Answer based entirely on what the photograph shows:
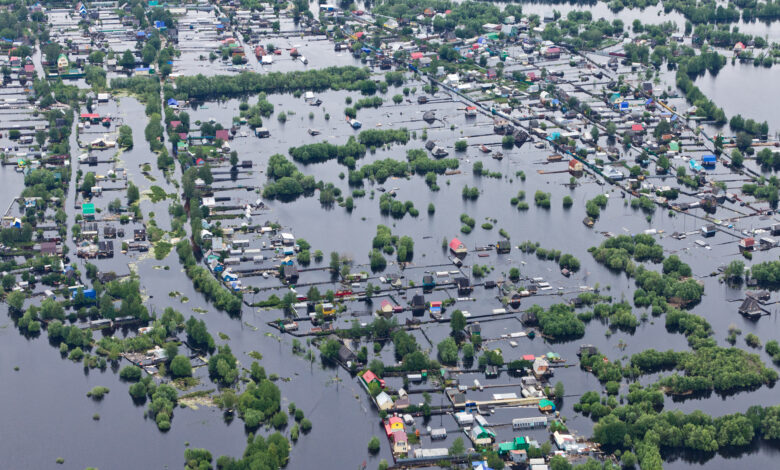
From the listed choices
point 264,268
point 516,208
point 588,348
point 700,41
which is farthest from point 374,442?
→ point 700,41

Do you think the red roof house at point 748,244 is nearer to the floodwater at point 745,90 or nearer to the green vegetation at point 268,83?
the floodwater at point 745,90

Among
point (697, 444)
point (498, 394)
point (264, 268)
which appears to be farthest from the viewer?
point (264, 268)

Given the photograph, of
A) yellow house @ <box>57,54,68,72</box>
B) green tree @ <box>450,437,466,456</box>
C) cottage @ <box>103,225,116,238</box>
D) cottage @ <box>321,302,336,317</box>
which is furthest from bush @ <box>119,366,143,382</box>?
yellow house @ <box>57,54,68,72</box>

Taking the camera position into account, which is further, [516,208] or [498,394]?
[516,208]

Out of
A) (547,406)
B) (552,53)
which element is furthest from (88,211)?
(552,53)

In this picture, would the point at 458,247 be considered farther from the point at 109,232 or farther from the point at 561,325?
the point at 109,232

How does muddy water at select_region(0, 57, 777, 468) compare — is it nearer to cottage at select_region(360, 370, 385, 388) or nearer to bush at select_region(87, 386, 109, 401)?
bush at select_region(87, 386, 109, 401)

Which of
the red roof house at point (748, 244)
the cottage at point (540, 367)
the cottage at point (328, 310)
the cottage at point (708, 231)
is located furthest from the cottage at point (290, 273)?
the red roof house at point (748, 244)

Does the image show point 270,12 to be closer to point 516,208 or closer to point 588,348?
point 516,208
